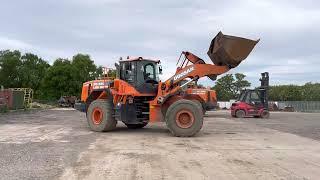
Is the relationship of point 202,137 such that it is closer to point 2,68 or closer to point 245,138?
point 245,138

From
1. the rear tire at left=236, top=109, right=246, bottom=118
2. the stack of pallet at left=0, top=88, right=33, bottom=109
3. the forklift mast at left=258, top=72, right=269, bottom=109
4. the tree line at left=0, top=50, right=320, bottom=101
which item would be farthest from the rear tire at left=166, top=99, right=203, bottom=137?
the tree line at left=0, top=50, right=320, bottom=101

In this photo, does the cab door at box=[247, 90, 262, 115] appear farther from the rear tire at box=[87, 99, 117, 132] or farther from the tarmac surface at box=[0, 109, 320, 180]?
the tarmac surface at box=[0, 109, 320, 180]

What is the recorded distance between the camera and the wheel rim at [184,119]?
18219 millimetres

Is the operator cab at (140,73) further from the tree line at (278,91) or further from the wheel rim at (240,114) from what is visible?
the tree line at (278,91)

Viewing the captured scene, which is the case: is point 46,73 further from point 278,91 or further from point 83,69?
point 278,91

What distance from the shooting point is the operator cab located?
65.1 feet

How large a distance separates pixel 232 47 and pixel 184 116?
10.0ft

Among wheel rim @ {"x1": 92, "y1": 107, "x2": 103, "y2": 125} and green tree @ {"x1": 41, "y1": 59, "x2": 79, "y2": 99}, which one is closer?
wheel rim @ {"x1": 92, "y1": 107, "x2": 103, "y2": 125}

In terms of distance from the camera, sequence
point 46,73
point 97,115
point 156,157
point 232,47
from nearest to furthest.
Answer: point 156,157
point 232,47
point 97,115
point 46,73

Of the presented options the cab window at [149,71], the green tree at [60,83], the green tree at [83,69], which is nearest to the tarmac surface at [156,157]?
the cab window at [149,71]

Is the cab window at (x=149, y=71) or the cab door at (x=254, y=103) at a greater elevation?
the cab window at (x=149, y=71)

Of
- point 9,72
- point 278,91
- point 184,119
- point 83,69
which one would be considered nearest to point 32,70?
point 9,72

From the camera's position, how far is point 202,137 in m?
18.1

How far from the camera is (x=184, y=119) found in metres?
18.4
